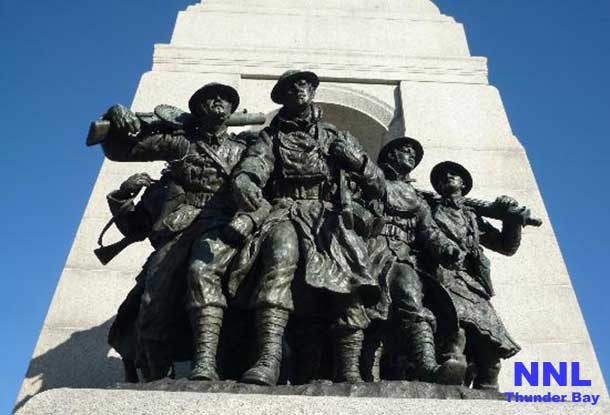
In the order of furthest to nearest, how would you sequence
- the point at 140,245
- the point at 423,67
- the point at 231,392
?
the point at 423,67 → the point at 140,245 → the point at 231,392

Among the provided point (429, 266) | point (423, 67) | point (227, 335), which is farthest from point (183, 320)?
point (423, 67)

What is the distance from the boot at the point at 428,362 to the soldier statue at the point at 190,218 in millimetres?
1379

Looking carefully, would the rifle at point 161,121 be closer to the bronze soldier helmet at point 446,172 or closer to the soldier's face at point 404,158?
the soldier's face at point 404,158

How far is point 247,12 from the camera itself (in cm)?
1048

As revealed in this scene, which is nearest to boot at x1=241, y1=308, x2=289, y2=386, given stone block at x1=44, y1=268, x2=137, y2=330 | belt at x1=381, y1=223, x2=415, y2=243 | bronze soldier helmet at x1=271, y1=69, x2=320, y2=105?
belt at x1=381, y1=223, x2=415, y2=243

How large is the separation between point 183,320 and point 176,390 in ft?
3.20

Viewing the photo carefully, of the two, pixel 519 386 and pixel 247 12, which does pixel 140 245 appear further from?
pixel 247 12

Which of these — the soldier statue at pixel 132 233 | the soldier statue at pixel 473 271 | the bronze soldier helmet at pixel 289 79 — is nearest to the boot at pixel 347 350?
the soldier statue at pixel 473 271

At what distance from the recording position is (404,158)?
596 cm

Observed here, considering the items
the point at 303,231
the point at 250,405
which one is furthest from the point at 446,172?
the point at 250,405

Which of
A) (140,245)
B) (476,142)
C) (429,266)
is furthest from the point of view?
(476,142)

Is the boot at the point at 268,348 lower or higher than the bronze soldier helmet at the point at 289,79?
lower

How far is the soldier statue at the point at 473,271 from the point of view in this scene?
17.1 feet

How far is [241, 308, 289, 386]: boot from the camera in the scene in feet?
12.7
